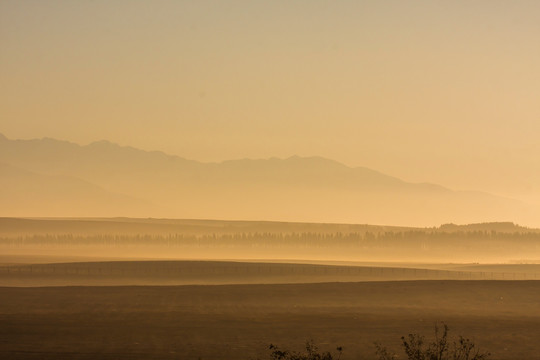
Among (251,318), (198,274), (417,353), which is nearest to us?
(417,353)

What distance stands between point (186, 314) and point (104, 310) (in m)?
6.06

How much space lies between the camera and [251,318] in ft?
175

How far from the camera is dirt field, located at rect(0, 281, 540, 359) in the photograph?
39938mm

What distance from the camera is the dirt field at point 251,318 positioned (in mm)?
39938

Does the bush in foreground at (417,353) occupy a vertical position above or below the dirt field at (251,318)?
below

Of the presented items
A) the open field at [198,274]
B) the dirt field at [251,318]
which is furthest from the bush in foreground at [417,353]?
the open field at [198,274]

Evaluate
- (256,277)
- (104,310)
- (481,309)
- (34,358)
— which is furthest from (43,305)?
(256,277)

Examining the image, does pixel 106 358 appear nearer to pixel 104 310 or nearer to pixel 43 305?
pixel 104 310

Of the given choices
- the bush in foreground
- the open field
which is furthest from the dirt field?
the open field

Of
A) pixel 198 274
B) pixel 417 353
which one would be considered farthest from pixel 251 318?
pixel 198 274

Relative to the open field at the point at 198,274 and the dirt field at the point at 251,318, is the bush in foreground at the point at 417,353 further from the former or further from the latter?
the open field at the point at 198,274

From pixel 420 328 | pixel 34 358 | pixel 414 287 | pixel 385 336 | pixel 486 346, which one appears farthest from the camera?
pixel 414 287

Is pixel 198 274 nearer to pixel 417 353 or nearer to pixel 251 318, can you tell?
pixel 251 318

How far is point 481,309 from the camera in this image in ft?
202
